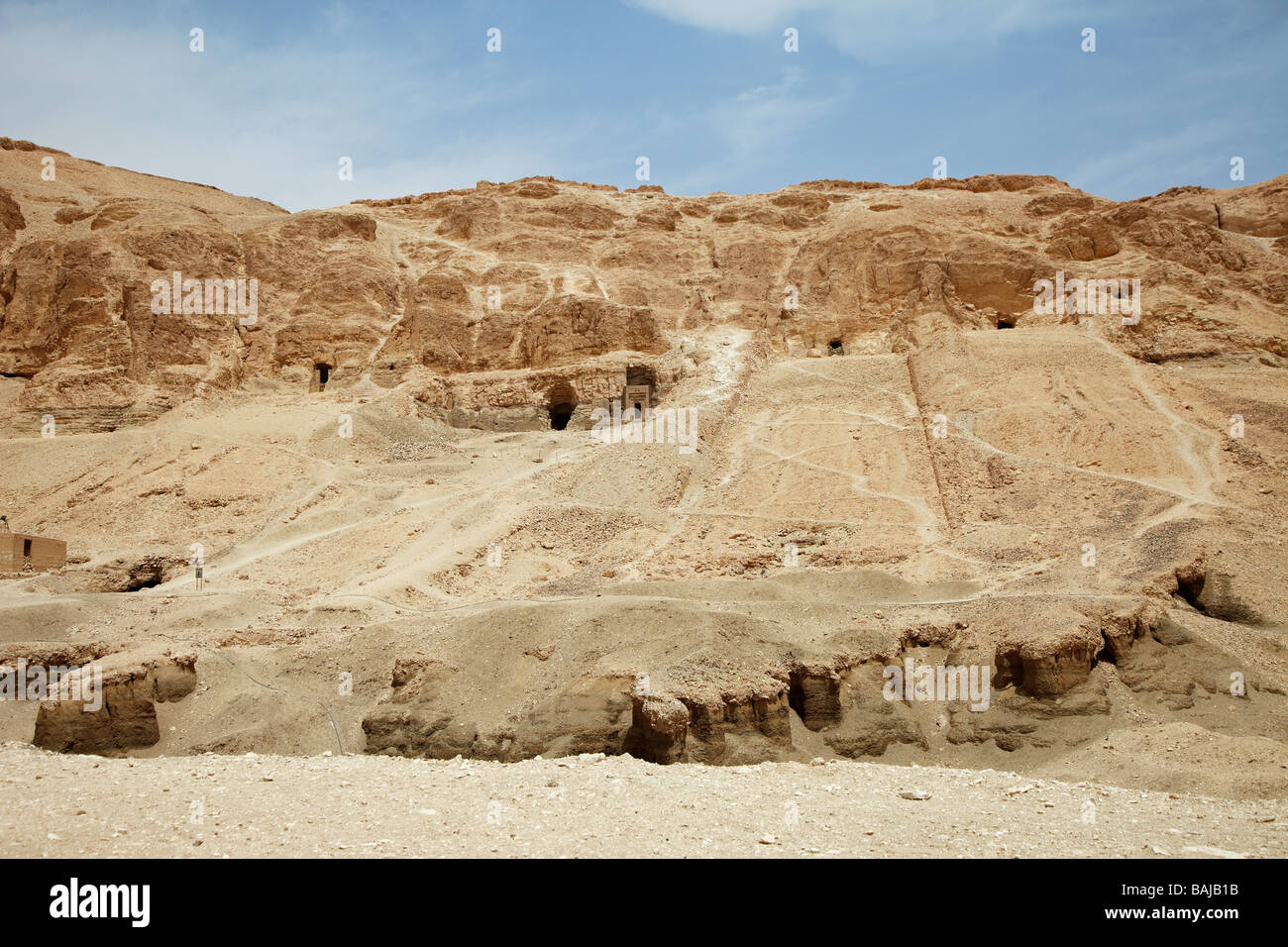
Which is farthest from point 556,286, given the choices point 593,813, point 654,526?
point 593,813

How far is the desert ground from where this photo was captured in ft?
29.6

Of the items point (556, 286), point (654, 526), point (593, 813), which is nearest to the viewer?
point (593, 813)

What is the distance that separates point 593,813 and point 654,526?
13.1m

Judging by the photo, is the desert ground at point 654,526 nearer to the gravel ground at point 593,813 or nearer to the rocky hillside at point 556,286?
the gravel ground at point 593,813

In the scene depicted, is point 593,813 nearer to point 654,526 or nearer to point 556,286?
point 654,526

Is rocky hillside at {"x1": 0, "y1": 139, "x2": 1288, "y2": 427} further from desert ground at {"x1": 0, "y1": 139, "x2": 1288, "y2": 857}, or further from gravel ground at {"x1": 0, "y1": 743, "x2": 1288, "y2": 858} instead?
gravel ground at {"x1": 0, "y1": 743, "x2": 1288, "y2": 858}

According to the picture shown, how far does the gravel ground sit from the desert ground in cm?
7

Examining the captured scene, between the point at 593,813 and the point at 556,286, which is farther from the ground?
the point at 556,286

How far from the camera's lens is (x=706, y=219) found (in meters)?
44.7

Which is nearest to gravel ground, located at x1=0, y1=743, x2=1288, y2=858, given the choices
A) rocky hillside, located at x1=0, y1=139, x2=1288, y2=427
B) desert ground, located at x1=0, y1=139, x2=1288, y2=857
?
desert ground, located at x1=0, y1=139, x2=1288, y2=857

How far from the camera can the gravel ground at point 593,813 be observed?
22.1 ft

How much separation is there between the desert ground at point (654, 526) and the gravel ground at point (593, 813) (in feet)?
0.23

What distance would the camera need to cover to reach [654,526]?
2095cm
